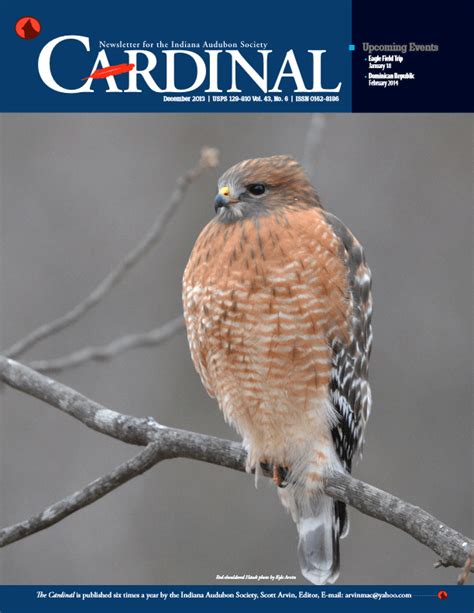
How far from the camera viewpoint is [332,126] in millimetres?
7770

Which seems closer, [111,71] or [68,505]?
[68,505]

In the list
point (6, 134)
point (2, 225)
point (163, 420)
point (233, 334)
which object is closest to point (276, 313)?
point (233, 334)

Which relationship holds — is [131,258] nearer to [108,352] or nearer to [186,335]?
[108,352]

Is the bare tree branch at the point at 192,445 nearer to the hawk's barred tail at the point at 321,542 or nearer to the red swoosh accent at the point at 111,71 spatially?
the hawk's barred tail at the point at 321,542

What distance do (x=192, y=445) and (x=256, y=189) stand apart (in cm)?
132

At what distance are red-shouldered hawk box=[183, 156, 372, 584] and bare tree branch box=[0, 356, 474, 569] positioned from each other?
35cm

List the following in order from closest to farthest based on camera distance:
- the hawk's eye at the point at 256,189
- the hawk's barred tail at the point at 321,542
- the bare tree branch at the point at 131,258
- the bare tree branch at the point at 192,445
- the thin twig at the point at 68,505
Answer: the bare tree branch at the point at 192,445 < the thin twig at the point at 68,505 < the bare tree branch at the point at 131,258 < the hawk's eye at the point at 256,189 < the hawk's barred tail at the point at 321,542

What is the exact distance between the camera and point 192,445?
156 inches

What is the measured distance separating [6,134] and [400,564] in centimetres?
433

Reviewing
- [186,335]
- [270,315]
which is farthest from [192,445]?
[186,335]

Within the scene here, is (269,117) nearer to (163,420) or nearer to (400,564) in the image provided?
(163,420)

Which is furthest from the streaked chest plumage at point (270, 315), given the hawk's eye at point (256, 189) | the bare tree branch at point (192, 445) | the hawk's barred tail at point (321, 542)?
the hawk's barred tail at point (321, 542)

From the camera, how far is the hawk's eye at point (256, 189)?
4.65 metres

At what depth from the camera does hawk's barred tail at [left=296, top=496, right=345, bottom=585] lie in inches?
196
